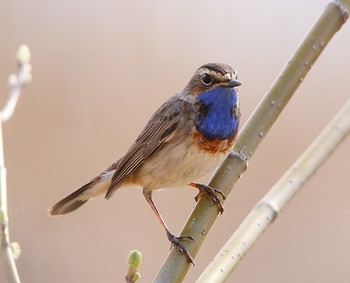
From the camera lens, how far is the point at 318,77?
13.4 ft

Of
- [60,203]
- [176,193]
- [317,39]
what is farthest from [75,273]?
[317,39]

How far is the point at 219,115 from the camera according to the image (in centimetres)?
218

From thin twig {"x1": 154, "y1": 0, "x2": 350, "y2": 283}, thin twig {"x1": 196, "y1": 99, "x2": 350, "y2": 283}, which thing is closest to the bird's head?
thin twig {"x1": 154, "y1": 0, "x2": 350, "y2": 283}

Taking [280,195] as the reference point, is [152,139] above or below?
below

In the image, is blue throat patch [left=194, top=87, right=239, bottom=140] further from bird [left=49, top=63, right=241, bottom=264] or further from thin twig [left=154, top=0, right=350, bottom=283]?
thin twig [left=154, top=0, right=350, bottom=283]

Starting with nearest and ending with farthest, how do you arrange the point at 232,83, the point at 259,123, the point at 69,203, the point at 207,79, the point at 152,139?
the point at 259,123, the point at 232,83, the point at 207,79, the point at 152,139, the point at 69,203

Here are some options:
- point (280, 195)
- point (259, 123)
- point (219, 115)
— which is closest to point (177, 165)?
point (219, 115)

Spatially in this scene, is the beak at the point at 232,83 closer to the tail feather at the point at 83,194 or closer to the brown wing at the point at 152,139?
the brown wing at the point at 152,139

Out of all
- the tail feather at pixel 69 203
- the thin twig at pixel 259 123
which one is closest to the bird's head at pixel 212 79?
the thin twig at pixel 259 123

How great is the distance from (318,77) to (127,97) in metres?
1.08

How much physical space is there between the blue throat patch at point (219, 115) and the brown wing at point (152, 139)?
107mm

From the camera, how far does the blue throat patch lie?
2.16 metres

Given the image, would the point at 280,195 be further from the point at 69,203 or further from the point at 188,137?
the point at 69,203

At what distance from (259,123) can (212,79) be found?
2.01ft
